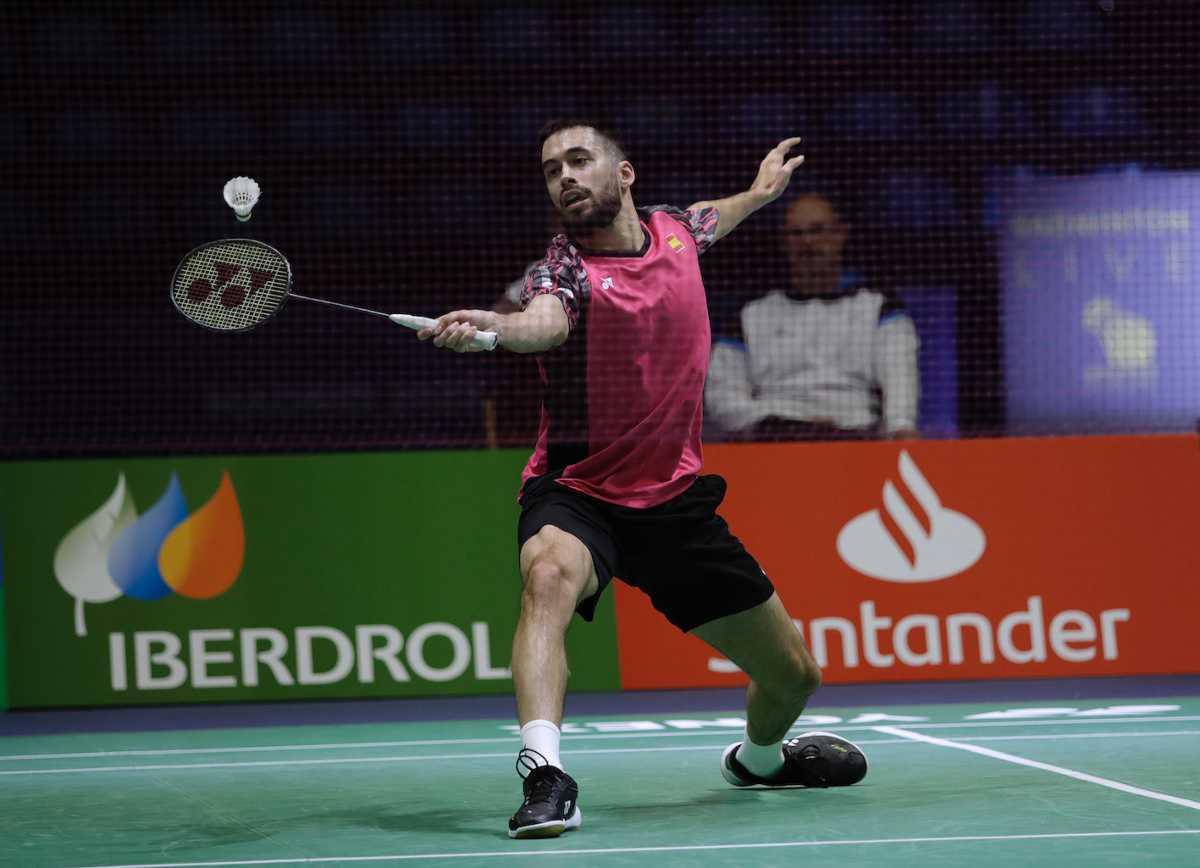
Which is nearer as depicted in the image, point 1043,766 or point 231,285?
point 231,285

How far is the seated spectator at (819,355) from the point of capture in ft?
23.7

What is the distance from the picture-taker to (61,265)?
9875 mm

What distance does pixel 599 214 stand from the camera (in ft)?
13.9

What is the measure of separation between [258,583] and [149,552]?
0.43m

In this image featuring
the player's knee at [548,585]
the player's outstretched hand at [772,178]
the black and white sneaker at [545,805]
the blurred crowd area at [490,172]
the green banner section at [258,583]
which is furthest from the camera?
the blurred crowd area at [490,172]

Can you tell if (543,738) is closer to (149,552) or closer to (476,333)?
(476,333)

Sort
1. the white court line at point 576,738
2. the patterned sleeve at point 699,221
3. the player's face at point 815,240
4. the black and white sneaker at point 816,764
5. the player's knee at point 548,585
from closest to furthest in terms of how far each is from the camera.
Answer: the player's knee at point 548,585 < the black and white sneaker at point 816,764 < the patterned sleeve at point 699,221 < the white court line at point 576,738 < the player's face at point 815,240

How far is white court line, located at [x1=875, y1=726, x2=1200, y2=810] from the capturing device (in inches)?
159

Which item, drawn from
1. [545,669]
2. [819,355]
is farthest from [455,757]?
[819,355]

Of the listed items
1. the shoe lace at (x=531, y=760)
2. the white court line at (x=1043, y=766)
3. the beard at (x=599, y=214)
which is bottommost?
the white court line at (x=1043, y=766)

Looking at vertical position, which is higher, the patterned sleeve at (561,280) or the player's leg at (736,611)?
the patterned sleeve at (561,280)

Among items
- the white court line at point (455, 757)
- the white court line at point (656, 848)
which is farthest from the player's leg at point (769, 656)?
the white court line at point (455, 757)

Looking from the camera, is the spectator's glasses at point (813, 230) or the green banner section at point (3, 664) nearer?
the green banner section at point (3, 664)

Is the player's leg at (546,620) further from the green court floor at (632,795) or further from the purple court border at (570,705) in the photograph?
the purple court border at (570,705)
